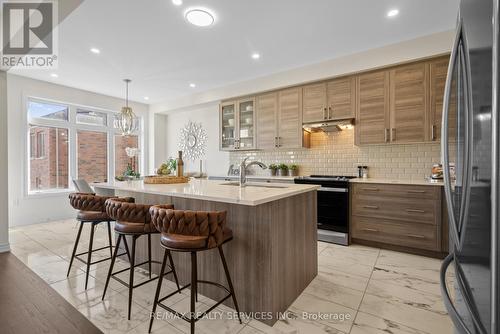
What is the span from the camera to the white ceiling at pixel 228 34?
103 inches

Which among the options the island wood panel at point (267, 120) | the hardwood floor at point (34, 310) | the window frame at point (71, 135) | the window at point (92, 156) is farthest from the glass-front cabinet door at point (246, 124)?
the hardwood floor at point (34, 310)

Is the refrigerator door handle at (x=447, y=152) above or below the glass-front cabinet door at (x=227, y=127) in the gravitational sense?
below

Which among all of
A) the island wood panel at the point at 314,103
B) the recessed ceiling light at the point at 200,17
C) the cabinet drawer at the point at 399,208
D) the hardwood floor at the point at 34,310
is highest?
the recessed ceiling light at the point at 200,17

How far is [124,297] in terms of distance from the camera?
85.5 inches

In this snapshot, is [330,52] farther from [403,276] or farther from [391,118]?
[403,276]

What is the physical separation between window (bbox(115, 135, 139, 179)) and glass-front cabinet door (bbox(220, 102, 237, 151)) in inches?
110

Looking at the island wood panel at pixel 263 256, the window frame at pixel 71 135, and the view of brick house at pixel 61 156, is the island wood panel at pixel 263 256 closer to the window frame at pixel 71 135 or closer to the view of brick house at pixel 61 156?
the window frame at pixel 71 135

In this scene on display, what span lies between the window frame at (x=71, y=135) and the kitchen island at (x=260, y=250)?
167 inches

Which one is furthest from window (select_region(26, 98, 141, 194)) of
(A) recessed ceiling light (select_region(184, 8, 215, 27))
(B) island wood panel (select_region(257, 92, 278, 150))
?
(A) recessed ceiling light (select_region(184, 8, 215, 27))

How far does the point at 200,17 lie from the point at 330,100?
2.32 meters

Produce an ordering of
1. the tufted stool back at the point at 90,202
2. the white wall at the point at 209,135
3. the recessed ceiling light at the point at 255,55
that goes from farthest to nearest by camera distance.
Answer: the white wall at the point at 209,135 → the recessed ceiling light at the point at 255,55 → the tufted stool back at the point at 90,202

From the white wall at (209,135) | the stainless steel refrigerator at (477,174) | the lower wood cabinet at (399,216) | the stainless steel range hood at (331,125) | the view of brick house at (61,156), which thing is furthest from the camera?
the white wall at (209,135)

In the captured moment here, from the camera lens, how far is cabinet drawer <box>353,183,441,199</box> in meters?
2.99

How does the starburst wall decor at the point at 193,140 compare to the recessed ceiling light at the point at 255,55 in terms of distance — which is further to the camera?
the starburst wall decor at the point at 193,140
